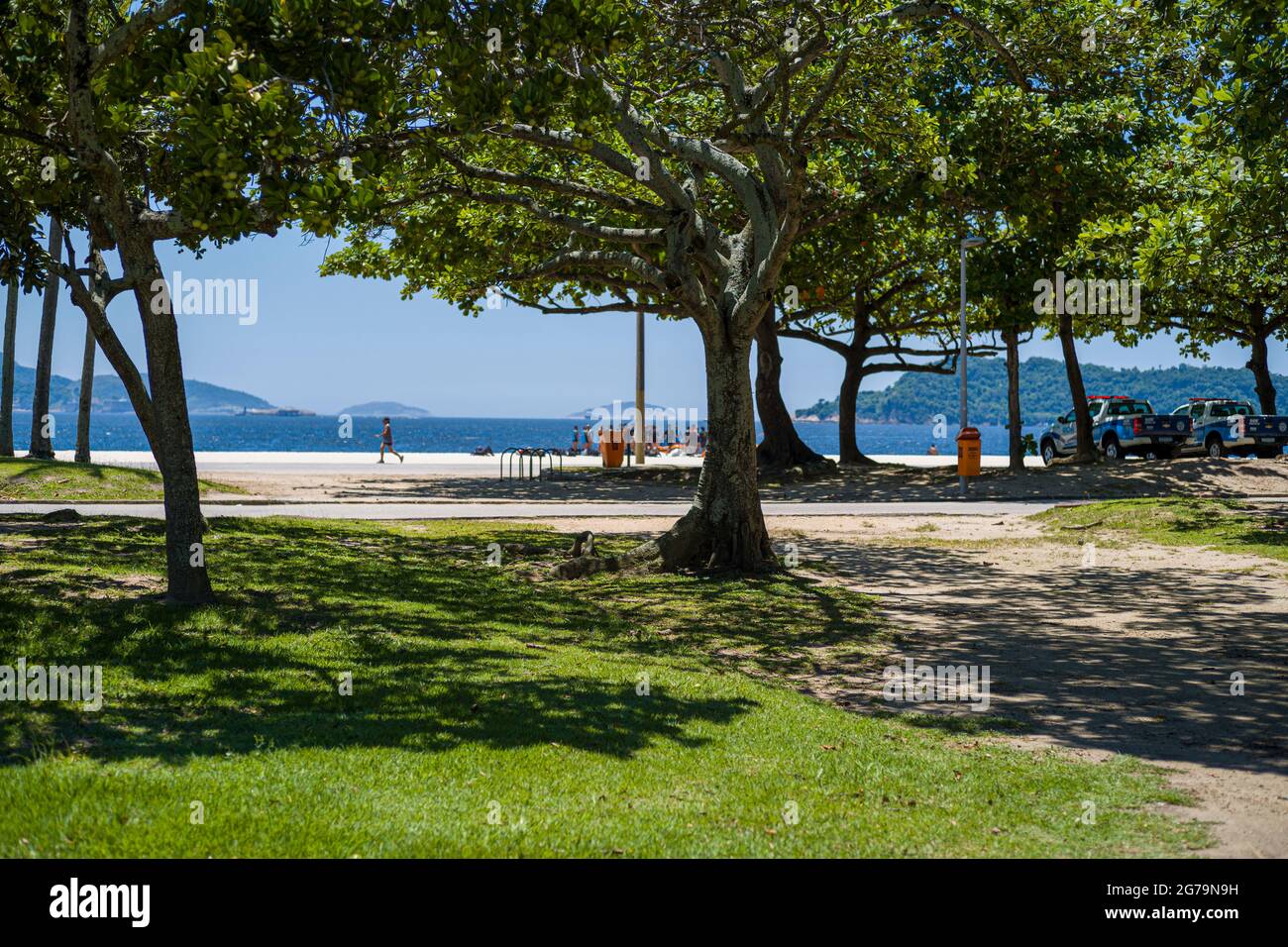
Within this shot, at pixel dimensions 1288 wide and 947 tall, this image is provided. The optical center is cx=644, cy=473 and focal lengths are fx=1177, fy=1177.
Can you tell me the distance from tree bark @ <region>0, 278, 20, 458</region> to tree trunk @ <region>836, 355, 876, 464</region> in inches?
902

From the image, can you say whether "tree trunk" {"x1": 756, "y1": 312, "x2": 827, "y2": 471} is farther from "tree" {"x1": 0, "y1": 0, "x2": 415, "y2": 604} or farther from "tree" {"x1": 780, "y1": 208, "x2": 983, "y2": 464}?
"tree" {"x1": 0, "y1": 0, "x2": 415, "y2": 604}

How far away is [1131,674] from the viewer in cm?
901

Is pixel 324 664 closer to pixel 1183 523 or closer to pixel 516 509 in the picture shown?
pixel 1183 523

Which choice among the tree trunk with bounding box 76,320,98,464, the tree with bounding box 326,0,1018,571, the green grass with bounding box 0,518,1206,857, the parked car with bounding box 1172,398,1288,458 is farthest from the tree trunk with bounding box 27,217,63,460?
the parked car with bounding box 1172,398,1288,458

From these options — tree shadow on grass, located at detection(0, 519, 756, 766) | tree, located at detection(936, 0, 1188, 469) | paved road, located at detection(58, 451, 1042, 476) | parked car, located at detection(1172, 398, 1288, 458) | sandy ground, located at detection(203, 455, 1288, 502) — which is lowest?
tree shadow on grass, located at detection(0, 519, 756, 766)

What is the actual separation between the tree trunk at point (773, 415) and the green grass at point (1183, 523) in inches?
478

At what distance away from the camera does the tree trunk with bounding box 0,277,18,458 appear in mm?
29984

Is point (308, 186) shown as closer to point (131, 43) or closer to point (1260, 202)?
point (131, 43)

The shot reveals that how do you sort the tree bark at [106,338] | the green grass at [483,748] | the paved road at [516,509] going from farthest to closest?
the paved road at [516,509]
the tree bark at [106,338]
the green grass at [483,748]

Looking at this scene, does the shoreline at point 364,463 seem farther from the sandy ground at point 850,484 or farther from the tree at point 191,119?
the tree at point 191,119

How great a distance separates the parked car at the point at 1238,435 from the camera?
35.0 meters

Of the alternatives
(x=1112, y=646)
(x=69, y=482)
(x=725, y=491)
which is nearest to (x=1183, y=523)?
(x=725, y=491)

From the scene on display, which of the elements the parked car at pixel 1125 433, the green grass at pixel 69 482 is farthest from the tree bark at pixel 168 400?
the parked car at pixel 1125 433

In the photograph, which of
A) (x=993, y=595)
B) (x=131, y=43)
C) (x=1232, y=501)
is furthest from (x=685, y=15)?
(x=1232, y=501)
